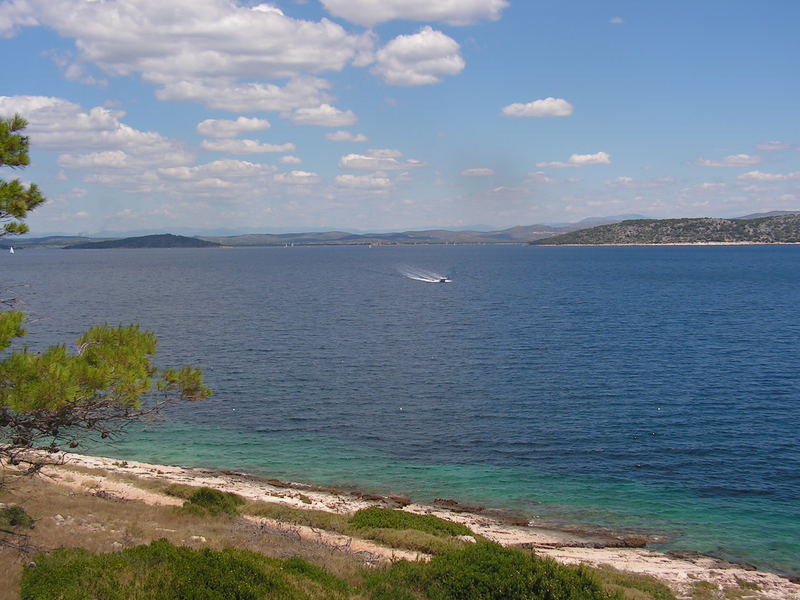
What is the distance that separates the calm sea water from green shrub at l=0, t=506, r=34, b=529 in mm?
6639

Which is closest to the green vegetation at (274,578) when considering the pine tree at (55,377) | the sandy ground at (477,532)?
the pine tree at (55,377)

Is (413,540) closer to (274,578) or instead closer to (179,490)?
(274,578)

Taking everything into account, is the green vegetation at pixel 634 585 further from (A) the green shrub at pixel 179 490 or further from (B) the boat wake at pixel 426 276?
(B) the boat wake at pixel 426 276

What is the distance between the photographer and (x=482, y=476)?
35406mm

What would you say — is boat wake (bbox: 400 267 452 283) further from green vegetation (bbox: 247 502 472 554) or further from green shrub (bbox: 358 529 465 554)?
green shrub (bbox: 358 529 465 554)

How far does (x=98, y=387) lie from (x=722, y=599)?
814 inches

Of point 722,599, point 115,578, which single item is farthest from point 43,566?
point 722,599

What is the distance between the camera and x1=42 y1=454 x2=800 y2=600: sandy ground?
23.1 m

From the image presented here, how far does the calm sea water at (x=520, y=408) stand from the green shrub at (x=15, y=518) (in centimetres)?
664

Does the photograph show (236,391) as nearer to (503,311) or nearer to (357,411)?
(357,411)

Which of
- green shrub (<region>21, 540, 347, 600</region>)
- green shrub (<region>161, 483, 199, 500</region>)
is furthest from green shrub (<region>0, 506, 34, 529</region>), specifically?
green shrub (<region>161, 483, 199, 500</region>)

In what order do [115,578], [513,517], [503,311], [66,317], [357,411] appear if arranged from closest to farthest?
[115,578] < [513,517] < [357,411] < [66,317] < [503,311]

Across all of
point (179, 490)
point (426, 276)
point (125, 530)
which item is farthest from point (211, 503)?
point (426, 276)

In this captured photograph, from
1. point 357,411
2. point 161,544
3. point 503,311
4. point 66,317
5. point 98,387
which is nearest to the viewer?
point 98,387
